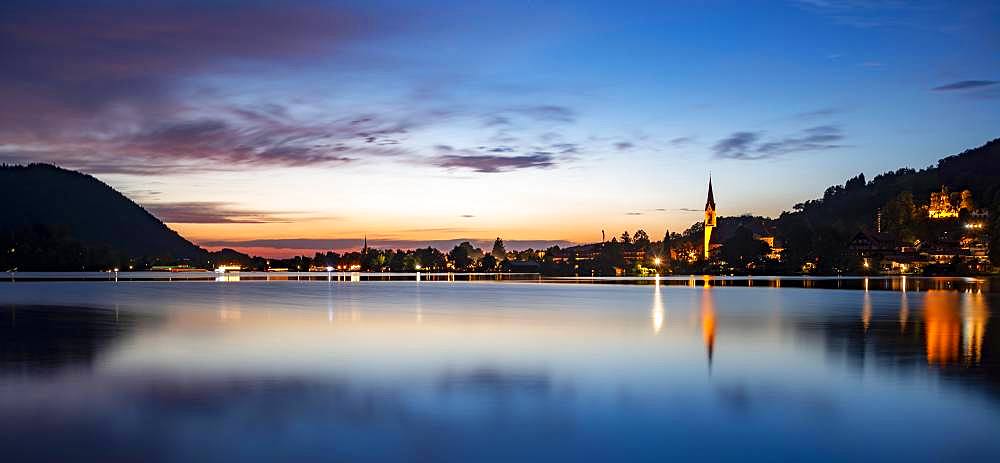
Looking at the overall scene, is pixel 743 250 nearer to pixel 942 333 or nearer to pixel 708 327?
pixel 708 327

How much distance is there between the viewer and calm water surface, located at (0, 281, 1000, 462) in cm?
1136

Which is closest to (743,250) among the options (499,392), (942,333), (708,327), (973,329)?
(708,327)

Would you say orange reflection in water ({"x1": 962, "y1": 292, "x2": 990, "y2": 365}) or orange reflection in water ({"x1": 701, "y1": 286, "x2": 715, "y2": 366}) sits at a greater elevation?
orange reflection in water ({"x1": 962, "y1": 292, "x2": 990, "y2": 365})

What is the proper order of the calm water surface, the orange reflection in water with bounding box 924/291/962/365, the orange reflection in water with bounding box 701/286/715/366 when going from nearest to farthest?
the calm water surface, the orange reflection in water with bounding box 924/291/962/365, the orange reflection in water with bounding box 701/286/715/366

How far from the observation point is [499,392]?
15.9 m

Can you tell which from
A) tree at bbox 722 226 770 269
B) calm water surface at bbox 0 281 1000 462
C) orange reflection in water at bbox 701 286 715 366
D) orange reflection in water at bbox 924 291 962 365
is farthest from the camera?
tree at bbox 722 226 770 269

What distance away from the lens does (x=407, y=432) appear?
12.3m

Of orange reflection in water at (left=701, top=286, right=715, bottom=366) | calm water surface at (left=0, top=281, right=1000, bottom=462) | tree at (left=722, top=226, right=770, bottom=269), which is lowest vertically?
orange reflection in water at (left=701, top=286, right=715, bottom=366)

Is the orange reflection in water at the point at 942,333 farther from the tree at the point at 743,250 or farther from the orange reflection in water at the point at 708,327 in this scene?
the tree at the point at 743,250

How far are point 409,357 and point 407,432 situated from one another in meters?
9.56

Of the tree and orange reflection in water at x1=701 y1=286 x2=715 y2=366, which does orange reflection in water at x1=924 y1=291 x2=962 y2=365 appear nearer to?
orange reflection in water at x1=701 y1=286 x2=715 y2=366

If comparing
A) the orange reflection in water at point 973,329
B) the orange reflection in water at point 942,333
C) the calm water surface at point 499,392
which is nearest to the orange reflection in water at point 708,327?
the calm water surface at point 499,392

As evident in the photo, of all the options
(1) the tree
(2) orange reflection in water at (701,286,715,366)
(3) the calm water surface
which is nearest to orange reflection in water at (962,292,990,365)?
(3) the calm water surface

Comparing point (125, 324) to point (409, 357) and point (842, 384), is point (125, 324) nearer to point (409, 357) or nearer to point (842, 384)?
point (409, 357)
